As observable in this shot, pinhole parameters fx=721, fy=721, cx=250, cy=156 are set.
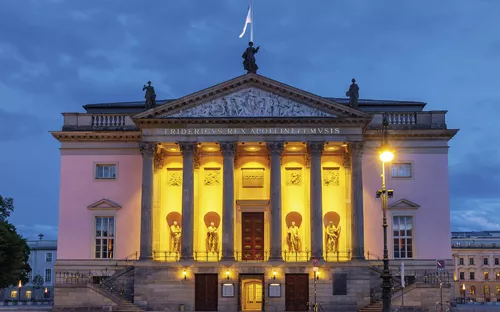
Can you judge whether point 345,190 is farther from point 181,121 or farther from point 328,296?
point 181,121

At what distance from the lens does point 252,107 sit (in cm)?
5362

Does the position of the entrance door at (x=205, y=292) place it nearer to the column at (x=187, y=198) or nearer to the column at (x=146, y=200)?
the column at (x=187, y=198)

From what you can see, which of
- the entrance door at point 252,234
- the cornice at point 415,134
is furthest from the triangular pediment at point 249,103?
the entrance door at point 252,234

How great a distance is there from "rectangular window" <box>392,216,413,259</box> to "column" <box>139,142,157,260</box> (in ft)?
61.9

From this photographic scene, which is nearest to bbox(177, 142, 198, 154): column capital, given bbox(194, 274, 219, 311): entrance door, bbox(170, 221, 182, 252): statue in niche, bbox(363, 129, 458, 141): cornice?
bbox(170, 221, 182, 252): statue in niche

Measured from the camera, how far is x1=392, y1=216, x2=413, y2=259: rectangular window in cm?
5619

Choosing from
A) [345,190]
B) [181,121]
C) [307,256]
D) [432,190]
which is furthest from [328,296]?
[181,121]

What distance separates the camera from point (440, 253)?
184 ft

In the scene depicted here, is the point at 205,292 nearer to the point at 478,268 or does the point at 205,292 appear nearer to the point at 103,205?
the point at 103,205

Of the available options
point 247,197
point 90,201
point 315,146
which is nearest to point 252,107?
point 315,146

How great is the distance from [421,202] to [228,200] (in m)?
15.6

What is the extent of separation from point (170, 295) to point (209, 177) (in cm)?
1051

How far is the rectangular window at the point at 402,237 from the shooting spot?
56.2 metres

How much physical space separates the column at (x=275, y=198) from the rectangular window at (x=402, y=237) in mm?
9920
